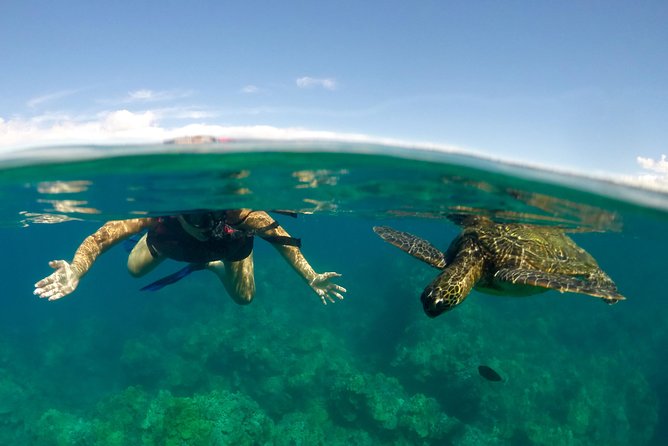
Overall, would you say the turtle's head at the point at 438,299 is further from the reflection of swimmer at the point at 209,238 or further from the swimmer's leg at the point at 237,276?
the swimmer's leg at the point at 237,276

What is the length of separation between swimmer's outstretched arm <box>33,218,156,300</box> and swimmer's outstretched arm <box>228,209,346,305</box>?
2304mm

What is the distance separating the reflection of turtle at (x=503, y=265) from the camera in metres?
6.22

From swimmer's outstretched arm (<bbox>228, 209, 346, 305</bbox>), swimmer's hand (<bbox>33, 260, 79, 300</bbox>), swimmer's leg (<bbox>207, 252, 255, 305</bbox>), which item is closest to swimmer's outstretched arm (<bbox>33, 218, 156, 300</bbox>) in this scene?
swimmer's hand (<bbox>33, 260, 79, 300</bbox>)

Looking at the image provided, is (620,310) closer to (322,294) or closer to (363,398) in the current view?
(363,398)

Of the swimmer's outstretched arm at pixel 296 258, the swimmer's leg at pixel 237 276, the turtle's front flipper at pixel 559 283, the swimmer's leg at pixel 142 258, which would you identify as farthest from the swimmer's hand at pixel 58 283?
the turtle's front flipper at pixel 559 283

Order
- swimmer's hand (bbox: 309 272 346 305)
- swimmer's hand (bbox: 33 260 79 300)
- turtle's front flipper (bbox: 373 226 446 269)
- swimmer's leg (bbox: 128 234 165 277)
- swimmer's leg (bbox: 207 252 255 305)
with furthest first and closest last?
swimmer's leg (bbox: 207 252 255 305), swimmer's leg (bbox: 128 234 165 277), swimmer's hand (bbox: 309 272 346 305), turtle's front flipper (bbox: 373 226 446 269), swimmer's hand (bbox: 33 260 79 300)

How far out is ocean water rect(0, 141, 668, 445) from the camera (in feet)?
35.5

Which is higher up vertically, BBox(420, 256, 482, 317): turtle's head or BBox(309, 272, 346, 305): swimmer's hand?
BBox(420, 256, 482, 317): turtle's head

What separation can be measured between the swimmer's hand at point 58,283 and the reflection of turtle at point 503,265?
6168 mm

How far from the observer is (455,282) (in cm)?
645

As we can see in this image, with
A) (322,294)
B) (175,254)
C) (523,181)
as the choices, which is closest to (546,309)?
(523,181)

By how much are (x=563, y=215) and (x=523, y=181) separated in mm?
5069

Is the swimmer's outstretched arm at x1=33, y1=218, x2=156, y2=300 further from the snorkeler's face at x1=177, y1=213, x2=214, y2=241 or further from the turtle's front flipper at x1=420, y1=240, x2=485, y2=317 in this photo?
the turtle's front flipper at x1=420, y1=240, x2=485, y2=317

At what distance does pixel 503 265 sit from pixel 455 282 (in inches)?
77.0
